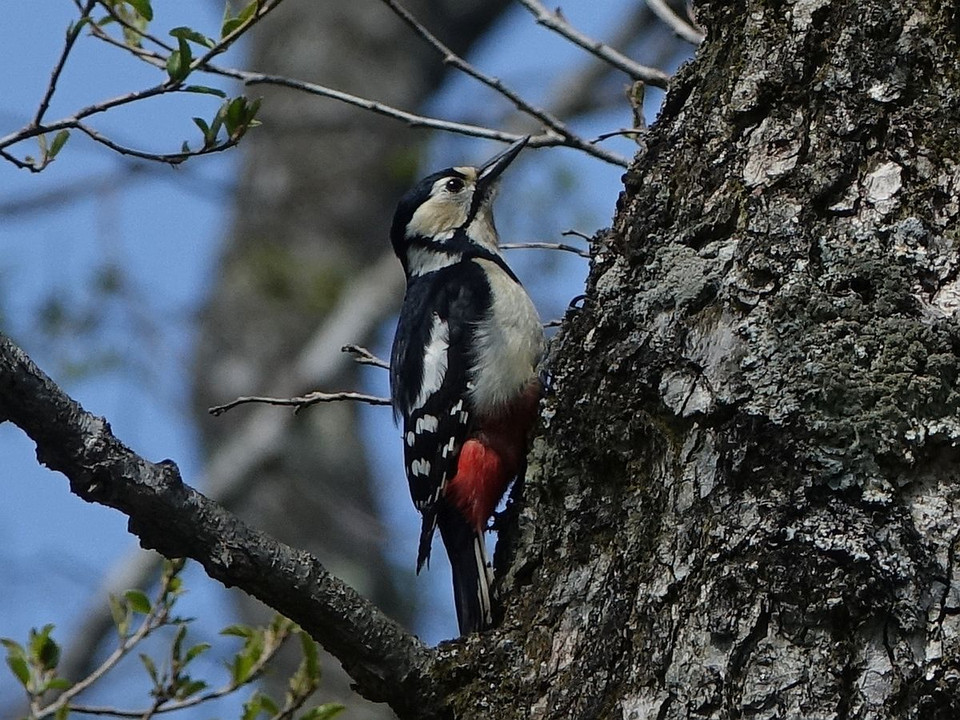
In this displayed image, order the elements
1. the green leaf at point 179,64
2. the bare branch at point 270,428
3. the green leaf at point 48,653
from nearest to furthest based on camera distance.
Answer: the green leaf at point 179,64, the green leaf at point 48,653, the bare branch at point 270,428

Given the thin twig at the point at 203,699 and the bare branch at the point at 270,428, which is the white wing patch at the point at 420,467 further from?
the bare branch at the point at 270,428

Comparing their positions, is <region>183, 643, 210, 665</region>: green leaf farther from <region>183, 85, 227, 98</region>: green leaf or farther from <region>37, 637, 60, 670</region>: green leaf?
<region>183, 85, 227, 98</region>: green leaf

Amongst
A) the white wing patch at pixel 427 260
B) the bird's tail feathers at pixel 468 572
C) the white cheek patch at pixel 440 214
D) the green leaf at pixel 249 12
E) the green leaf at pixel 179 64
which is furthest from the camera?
the white cheek patch at pixel 440 214

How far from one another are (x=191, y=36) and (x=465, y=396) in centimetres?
148

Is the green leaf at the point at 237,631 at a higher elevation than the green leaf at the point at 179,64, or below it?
below

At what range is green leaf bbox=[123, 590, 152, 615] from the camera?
3.13m

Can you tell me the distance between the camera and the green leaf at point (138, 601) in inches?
123

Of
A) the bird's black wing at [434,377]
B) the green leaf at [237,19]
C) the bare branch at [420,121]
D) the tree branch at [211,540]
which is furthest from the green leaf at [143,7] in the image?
the bird's black wing at [434,377]

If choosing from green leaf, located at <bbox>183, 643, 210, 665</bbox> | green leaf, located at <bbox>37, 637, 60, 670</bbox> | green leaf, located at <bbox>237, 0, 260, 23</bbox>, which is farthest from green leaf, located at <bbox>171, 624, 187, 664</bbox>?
green leaf, located at <bbox>237, 0, 260, 23</bbox>

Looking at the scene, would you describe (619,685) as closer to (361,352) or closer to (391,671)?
(391,671)

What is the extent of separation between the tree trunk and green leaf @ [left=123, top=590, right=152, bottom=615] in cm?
97

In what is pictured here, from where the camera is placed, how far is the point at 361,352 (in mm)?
3402

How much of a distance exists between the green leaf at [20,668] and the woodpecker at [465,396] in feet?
3.34

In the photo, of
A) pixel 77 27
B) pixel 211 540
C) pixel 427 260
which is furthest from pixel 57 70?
pixel 427 260
